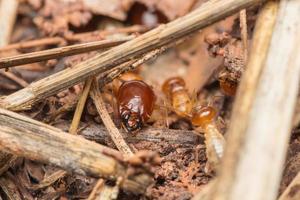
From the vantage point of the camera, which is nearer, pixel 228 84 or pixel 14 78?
pixel 228 84

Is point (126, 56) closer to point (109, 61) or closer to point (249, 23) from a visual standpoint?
point (109, 61)

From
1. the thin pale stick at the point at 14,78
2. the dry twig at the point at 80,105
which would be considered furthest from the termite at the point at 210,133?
the thin pale stick at the point at 14,78

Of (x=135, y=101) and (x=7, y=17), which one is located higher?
(x=7, y=17)

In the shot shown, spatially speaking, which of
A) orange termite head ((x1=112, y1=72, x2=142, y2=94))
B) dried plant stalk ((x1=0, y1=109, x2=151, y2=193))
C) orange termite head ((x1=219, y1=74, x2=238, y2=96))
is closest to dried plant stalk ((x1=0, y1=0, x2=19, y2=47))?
orange termite head ((x1=112, y1=72, x2=142, y2=94))

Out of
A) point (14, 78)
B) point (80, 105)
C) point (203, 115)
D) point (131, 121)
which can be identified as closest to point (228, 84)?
point (203, 115)

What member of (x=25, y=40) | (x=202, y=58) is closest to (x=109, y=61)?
(x=202, y=58)

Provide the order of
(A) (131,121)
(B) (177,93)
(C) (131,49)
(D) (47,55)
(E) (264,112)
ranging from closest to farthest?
1. (E) (264,112)
2. (C) (131,49)
3. (D) (47,55)
4. (A) (131,121)
5. (B) (177,93)

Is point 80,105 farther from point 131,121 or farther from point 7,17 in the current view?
point 7,17

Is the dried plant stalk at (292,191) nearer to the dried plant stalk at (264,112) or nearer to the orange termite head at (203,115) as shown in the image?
the dried plant stalk at (264,112)
